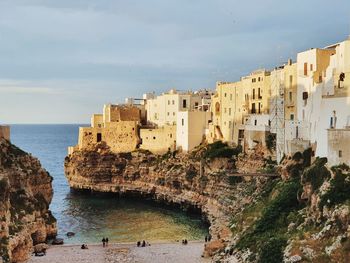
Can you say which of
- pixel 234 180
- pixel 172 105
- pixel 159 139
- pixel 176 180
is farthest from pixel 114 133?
pixel 234 180

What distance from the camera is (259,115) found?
2333 inches

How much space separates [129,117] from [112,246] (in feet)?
136

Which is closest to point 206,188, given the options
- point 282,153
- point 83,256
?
point 282,153

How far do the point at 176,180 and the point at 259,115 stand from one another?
15.6 meters

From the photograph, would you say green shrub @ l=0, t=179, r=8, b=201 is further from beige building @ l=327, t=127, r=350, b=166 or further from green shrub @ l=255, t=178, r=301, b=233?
beige building @ l=327, t=127, r=350, b=166

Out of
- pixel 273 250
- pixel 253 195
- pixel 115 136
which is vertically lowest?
pixel 273 250

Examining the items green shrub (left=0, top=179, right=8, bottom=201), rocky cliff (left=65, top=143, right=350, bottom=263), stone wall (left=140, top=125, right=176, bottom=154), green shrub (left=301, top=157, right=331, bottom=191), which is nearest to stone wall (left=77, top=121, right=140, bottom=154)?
stone wall (left=140, top=125, right=176, bottom=154)

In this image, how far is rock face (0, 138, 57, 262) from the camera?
3844 centimetres

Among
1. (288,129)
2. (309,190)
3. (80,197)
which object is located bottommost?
(80,197)

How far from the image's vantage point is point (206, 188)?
6353 centimetres

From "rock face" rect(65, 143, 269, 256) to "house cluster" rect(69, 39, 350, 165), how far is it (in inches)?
88.2

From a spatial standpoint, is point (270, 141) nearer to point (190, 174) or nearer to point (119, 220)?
point (190, 174)

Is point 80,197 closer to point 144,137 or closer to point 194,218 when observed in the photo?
point 144,137

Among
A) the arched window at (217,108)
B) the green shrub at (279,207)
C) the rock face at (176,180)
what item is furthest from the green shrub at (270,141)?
the arched window at (217,108)
